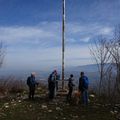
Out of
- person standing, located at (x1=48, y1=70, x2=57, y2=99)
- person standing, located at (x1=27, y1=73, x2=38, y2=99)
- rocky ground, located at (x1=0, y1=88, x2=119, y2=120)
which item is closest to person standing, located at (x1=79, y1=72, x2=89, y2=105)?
rocky ground, located at (x1=0, y1=88, x2=119, y2=120)

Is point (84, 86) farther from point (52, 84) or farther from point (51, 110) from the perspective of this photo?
point (51, 110)

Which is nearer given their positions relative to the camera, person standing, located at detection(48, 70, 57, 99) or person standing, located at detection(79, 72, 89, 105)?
person standing, located at detection(79, 72, 89, 105)

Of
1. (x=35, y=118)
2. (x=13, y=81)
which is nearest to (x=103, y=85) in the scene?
(x=13, y=81)

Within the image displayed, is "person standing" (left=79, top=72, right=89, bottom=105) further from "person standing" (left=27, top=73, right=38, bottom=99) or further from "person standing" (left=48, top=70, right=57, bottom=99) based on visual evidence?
"person standing" (left=27, top=73, right=38, bottom=99)

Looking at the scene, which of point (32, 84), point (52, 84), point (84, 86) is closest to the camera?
point (84, 86)

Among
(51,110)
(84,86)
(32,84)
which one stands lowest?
(51,110)

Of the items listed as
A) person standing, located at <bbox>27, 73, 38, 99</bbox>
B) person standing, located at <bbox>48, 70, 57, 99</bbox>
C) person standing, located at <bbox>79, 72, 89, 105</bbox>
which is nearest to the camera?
person standing, located at <bbox>79, 72, 89, 105</bbox>

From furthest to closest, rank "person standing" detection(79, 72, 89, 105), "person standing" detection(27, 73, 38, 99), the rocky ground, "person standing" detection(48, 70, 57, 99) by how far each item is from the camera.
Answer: "person standing" detection(27, 73, 38, 99), "person standing" detection(48, 70, 57, 99), "person standing" detection(79, 72, 89, 105), the rocky ground

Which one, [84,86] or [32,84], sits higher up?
[32,84]

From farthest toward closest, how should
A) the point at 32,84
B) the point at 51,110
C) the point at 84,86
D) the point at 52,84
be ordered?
the point at 32,84, the point at 52,84, the point at 84,86, the point at 51,110

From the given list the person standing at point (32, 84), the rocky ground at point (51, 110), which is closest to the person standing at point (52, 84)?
the rocky ground at point (51, 110)

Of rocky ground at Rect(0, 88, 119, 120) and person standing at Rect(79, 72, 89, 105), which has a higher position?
person standing at Rect(79, 72, 89, 105)

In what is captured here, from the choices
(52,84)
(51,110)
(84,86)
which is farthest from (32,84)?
(51,110)

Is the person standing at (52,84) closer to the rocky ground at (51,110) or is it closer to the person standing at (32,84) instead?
the rocky ground at (51,110)
